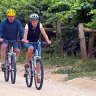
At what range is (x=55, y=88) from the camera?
1121cm

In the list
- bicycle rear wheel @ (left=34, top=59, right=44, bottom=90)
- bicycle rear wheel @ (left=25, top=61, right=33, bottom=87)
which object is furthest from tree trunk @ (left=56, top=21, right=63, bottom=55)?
bicycle rear wheel @ (left=34, top=59, right=44, bottom=90)

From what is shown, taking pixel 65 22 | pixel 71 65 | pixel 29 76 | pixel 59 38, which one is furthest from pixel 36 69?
pixel 65 22

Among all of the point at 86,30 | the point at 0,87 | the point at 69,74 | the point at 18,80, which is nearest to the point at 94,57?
the point at 86,30

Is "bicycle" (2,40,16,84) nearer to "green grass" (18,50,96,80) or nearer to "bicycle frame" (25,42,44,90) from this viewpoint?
"bicycle frame" (25,42,44,90)

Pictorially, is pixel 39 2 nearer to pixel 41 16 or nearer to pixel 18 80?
pixel 41 16

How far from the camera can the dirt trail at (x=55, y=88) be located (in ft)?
33.3

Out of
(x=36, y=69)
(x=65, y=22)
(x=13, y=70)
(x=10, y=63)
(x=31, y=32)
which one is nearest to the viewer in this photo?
(x=36, y=69)

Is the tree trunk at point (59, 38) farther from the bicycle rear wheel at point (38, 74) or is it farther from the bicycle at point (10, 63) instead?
the bicycle rear wheel at point (38, 74)

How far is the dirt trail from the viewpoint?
10152 mm

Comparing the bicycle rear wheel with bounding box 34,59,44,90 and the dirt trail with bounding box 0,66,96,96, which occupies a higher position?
the bicycle rear wheel with bounding box 34,59,44,90

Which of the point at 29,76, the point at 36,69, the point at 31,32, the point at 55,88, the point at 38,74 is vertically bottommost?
the point at 55,88

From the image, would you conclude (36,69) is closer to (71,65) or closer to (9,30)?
(9,30)

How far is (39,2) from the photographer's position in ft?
63.5

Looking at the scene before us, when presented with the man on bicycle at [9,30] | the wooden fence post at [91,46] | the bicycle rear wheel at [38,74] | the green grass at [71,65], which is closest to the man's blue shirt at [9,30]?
the man on bicycle at [9,30]
